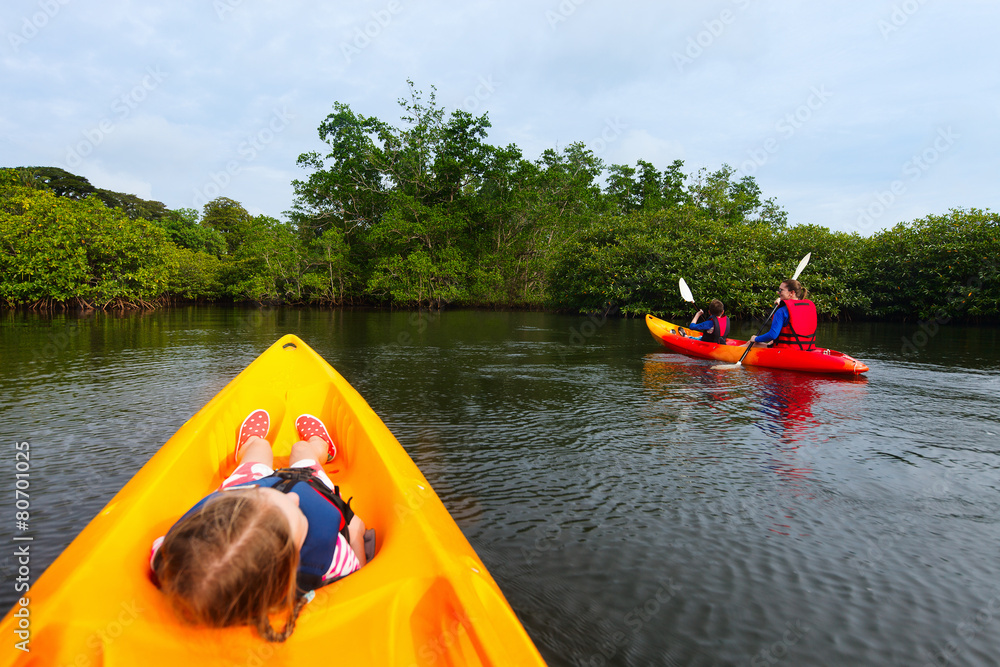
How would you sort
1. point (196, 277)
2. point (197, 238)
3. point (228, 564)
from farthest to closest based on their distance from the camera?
point (197, 238) → point (196, 277) → point (228, 564)

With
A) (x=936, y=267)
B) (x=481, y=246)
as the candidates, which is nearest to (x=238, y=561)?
(x=936, y=267)

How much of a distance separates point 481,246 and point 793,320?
994 inches

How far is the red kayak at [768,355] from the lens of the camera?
7844 millimetres

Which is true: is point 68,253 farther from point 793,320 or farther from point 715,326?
point 793,320

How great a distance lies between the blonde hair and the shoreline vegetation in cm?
2084

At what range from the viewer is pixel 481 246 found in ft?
106

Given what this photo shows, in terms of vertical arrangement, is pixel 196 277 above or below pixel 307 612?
above

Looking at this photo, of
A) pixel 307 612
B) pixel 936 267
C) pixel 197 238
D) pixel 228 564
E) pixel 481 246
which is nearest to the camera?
pixel 228 564

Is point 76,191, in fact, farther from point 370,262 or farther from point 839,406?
point 839,406

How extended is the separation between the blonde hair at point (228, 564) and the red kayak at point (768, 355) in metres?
8.56

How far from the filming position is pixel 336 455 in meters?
3.40

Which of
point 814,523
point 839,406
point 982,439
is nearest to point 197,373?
point 814,523

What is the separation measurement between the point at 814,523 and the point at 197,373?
752 centimetres

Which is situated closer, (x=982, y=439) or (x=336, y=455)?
(x=336, y=455)
